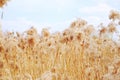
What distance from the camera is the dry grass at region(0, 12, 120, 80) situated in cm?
298

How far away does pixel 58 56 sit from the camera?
3.91 meters

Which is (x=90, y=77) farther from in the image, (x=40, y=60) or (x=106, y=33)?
(x=106, y=33)

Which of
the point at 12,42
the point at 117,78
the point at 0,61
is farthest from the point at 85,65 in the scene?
the point at 117,78

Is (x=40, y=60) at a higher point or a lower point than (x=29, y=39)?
lower

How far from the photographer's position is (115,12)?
459 cm

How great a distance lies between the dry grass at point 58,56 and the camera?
298cm

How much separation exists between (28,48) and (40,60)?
10.0 inches

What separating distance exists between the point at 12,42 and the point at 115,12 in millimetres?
2022

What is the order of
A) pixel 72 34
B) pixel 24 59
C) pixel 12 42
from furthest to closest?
pixel 24 59 → pixel 72 34 → pixel 12 42

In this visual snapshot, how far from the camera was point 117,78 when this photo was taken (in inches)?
71.9

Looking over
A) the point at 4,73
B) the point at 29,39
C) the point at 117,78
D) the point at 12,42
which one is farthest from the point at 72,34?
the point at 117,78

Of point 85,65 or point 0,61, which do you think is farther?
point 85,65

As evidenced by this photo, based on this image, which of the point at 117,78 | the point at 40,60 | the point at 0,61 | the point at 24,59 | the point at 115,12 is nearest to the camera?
the point at 117,78

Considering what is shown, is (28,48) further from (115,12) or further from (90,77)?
(115,12)
